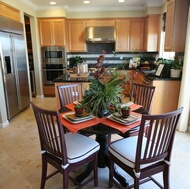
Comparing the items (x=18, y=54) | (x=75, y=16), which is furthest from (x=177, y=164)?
(x=75, y=16)

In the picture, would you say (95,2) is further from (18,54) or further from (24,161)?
(24,161)

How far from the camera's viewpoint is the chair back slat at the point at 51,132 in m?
1.44

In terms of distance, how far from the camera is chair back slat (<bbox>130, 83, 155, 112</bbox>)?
2348 millimetres

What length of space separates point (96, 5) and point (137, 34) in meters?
1.45

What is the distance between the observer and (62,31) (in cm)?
507

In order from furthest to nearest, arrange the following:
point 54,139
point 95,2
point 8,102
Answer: point 95,2 → point 8,102 → point 54,139

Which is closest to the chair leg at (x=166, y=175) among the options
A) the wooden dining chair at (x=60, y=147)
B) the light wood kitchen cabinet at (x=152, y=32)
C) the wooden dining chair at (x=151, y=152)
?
the wooden dining chair at (x=151, y=152)

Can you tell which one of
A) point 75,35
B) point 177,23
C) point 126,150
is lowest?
point 126,150

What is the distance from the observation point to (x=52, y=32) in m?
5.10

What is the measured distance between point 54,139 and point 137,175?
0.76 m

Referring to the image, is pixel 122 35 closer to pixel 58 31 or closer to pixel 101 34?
pixel 101 34

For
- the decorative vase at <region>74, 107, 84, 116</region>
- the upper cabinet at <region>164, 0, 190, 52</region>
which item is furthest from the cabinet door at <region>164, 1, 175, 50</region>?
the decorative vase at <region>74, 107, 84, 116</region>

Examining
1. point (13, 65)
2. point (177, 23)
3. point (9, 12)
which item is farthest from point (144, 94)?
point (9, 12)

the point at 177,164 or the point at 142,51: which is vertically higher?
the point at 142,51
